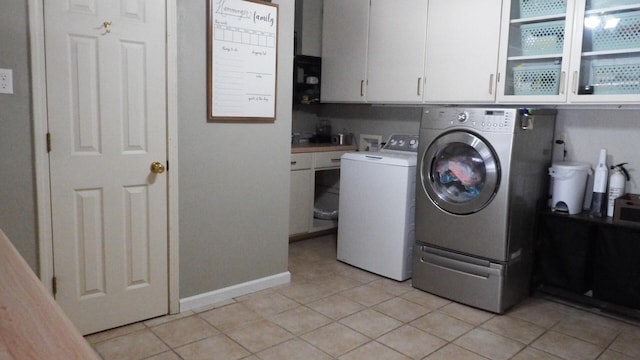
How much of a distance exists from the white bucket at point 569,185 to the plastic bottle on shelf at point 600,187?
0.08m

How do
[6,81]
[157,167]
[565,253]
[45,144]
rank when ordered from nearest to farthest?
[6,81], [45,144], [157,167], [565,253]

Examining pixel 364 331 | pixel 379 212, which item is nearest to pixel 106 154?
pixel 364 331

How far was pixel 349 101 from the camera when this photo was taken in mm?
4336

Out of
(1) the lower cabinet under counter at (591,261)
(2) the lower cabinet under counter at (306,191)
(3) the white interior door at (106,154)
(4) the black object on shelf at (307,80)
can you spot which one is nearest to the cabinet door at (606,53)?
(1) the lower cabinet under counter at (591,261)

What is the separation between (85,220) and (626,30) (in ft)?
10.5

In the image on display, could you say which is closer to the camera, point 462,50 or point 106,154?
point 106,154

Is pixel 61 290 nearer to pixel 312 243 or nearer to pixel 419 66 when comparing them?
pixel 312 243

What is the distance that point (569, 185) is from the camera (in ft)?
10.1

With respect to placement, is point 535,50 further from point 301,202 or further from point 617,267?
point 301,202

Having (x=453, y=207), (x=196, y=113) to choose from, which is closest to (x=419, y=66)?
(x=453, y=207)

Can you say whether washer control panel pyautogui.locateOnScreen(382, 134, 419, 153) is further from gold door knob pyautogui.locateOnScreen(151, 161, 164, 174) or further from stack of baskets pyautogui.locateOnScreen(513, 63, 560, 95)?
gold door knob pyautogui.locateOnScreen(151, 161, 164, 174)

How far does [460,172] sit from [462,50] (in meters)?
0.93

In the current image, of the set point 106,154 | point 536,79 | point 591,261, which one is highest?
point 536,79

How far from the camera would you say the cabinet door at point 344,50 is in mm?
4145
